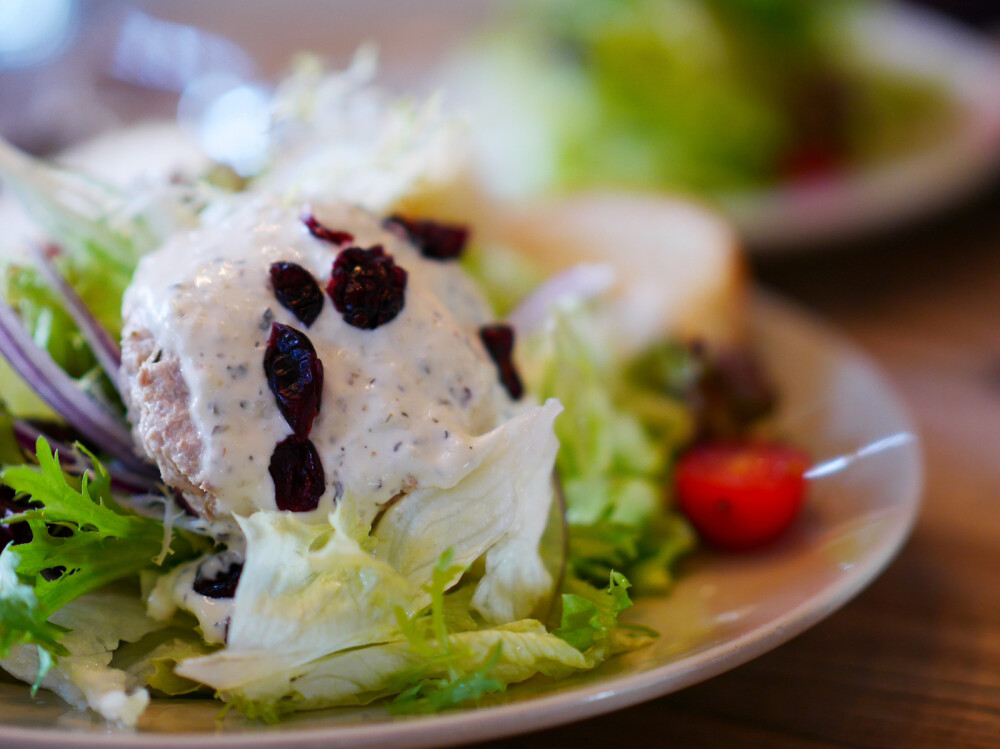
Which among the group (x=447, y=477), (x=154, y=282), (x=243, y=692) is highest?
(x=154, y=282)

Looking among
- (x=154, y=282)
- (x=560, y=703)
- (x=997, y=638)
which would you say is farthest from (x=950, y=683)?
(x=154, y=282)

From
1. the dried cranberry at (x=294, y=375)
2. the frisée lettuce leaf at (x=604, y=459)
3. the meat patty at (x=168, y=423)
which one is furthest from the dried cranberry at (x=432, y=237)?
the meat patty at (x=168, y=423)

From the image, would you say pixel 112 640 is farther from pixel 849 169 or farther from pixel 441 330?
pixel 849 169

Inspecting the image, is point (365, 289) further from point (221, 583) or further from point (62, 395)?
point (62, 395)

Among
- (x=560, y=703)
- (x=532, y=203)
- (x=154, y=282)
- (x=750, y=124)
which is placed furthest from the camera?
(x=750, y=124)

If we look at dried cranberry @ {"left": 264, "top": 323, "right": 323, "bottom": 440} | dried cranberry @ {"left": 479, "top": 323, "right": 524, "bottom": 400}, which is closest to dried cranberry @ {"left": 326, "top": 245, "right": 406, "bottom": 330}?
dried cranberry @ {"left": 264, "top": 323, "right": 323, "bottom": 440}

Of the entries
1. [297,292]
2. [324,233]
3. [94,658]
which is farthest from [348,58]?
[94,658]

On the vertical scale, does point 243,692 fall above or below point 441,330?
below
